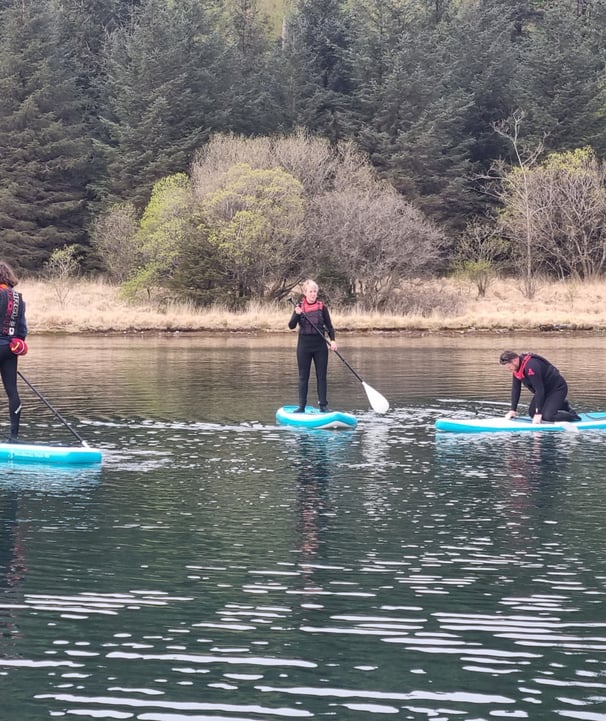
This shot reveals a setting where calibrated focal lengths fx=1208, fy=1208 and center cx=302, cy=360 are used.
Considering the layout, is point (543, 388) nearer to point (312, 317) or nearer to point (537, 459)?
point (537, 459)

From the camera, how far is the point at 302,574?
8688mm

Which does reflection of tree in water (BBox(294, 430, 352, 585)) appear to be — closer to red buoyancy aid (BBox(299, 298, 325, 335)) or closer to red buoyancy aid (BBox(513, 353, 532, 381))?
red buoyancy aid (BBox(299, 298, 325, 335))

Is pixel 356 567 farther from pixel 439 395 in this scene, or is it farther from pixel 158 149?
pixel 158 149

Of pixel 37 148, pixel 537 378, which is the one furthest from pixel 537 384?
pixel 37 148

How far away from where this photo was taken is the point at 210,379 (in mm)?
25609

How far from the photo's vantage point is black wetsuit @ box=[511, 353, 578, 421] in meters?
16.4

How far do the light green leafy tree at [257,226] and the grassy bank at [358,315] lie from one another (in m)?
1.78

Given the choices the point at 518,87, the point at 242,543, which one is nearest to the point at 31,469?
the point at 242,543

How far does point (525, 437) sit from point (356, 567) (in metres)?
8.02

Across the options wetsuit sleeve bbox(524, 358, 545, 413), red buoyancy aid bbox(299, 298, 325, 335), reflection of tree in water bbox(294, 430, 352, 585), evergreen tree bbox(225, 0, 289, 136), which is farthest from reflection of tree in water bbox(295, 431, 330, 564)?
evergreen tree bbox(225, 0, 289, 136)

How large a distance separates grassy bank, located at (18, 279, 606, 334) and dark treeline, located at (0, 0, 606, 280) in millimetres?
10354

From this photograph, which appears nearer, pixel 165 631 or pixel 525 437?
pixel 165 631

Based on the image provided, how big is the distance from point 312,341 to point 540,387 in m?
3.56

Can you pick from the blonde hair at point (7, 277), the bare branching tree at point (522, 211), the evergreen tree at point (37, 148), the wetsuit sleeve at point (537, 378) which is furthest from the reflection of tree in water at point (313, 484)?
the evergreen tree at point (37, 148)
